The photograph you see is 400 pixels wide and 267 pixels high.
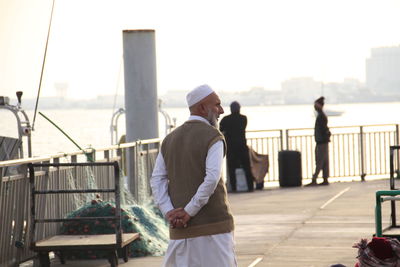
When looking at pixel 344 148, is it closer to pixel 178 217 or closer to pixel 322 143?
pixel 322 143

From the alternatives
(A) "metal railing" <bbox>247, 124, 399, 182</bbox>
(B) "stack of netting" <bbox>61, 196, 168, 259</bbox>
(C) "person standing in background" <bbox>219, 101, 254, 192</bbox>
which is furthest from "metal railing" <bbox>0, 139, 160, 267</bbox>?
(C) "person standing in background" <bbox>219, 101, 254, 192</bbox>

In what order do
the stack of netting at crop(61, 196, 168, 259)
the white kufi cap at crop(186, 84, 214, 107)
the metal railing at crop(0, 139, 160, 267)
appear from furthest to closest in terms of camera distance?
the stack of netting at crop(61, 196, 168, 259)
the metal railing at crop(0, 139, 160, 267)
the white kufi cap at crop(186, 84, 214, 107)

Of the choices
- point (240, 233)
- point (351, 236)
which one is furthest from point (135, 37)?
point (351, 236)

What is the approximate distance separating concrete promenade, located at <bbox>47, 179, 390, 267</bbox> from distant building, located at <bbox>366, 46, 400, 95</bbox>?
72030 millimetres

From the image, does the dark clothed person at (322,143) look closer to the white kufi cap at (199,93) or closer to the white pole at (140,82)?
the white pole at (140,82)

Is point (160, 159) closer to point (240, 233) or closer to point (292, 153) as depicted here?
point (240, 233)

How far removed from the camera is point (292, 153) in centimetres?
2295

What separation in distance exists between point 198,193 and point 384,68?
329 feet

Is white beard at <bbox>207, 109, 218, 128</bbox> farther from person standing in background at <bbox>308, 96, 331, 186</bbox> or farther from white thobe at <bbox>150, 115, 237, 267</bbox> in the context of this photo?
A: person standing in background at <bbox>308, 96, 331, 186</bbox>

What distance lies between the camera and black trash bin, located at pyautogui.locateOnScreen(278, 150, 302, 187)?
75.4 ft

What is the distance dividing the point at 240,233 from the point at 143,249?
7.91 feet

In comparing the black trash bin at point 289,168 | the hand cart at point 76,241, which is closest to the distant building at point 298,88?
the black trash bin at point 289,168

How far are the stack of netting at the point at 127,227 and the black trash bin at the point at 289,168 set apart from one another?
9669 mm

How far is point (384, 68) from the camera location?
105 meters
